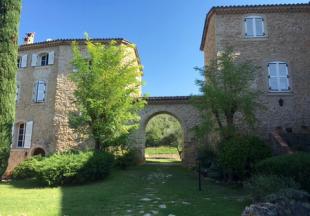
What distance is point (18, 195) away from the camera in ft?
31.5

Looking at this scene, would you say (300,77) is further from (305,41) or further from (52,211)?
(52,211)

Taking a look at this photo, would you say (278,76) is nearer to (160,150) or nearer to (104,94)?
(104,94)

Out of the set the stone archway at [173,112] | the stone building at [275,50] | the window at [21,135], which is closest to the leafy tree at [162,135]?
the stone archway at [173,112]

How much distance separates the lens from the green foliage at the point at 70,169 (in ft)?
36.7

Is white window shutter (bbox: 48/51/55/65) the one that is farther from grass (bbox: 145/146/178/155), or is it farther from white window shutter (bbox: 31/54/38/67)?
grass (bbox: 145/146/178/155)

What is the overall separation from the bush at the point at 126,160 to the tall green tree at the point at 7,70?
555 cm

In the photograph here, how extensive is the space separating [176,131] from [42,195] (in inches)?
937

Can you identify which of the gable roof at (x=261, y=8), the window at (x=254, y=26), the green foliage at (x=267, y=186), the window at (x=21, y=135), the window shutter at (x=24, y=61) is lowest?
the green foliage at (x=267, y=186)

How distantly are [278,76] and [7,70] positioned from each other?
13299 mm

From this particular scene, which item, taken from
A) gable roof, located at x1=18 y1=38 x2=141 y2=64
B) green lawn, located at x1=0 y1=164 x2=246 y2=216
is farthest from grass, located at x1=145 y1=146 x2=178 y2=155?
green lawn, located at x1=0 y1=164 x2=246 y2=216

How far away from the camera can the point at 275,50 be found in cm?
1647

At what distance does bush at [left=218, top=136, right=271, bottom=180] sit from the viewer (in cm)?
1091

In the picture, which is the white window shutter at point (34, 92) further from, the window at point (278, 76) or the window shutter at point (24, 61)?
the window at point (278, 76)

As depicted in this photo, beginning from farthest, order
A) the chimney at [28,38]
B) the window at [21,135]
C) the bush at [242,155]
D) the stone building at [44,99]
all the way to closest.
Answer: the chimney at [28,38]
the window at [21,135]
the stone building at [44,99]
the bush at [242,155]
